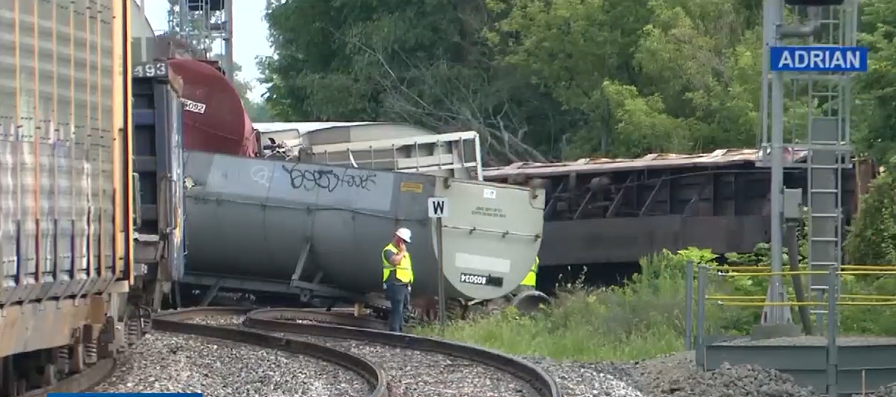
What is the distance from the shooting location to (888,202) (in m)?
21.3

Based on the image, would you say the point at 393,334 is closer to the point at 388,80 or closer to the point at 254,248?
the point at 254,248

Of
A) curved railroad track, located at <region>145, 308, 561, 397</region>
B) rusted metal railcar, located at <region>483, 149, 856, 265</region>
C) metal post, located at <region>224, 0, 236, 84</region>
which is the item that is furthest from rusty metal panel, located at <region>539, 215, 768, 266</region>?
metal post, located at <region>224, 0, 236, 84</region>

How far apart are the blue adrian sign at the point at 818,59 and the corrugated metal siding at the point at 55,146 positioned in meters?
7.78

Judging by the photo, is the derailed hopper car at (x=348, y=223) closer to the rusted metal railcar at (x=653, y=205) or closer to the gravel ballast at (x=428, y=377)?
the rusted metal railcar at (x=653, y=205)

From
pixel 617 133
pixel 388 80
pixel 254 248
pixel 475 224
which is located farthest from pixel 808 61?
pixel 388 80

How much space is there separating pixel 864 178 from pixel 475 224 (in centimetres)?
870

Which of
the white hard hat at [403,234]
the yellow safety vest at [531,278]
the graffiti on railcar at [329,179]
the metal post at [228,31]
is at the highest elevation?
the metal post at [228,31]

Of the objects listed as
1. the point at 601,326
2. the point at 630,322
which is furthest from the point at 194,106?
the point at 630,322

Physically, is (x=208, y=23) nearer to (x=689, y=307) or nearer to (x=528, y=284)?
(x=528, y=284)

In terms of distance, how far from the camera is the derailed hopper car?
71.9ft

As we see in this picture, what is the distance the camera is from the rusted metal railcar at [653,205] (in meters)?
27.5

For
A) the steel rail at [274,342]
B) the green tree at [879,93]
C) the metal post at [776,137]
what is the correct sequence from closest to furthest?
1. the steel rail at [274,342]
2. the metal post at [776,137]
3. the green tree at [879,93]

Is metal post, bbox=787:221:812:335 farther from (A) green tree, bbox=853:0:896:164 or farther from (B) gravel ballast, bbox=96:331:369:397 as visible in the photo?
(B) gravel ballast, bbox=96:331:369:397

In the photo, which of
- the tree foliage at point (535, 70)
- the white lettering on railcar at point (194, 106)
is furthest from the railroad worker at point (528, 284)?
the tree foliage at point (535, 70)
